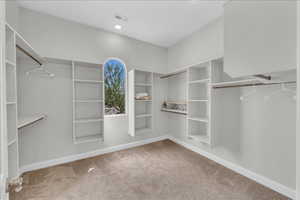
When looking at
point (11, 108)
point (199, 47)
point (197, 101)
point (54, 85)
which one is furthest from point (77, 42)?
point (197, 101)

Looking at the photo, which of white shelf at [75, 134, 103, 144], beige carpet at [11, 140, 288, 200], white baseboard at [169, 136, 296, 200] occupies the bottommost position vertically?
beige carpet at [11, 140, 288, 200]

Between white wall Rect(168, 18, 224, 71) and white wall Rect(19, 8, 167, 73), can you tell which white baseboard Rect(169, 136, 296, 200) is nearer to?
white wall Rect(168, 18, 224, 71)

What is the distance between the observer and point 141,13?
2.40m

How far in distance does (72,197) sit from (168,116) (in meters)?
2.97

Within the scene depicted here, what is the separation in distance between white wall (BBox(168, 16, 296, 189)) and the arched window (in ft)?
6.96

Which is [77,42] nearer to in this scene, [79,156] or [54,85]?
[54,85]

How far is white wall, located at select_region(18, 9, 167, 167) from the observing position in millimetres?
2271

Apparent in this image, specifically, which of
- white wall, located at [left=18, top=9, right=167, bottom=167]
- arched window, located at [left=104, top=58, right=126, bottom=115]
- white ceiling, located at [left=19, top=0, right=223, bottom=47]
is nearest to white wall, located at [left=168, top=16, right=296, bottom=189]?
white ceiling, located at [left=19, top=0, right=223, bottom=47]

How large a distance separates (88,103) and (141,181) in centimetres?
196

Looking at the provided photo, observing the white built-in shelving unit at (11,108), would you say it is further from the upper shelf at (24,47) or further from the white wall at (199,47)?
the white wall at (199,47)

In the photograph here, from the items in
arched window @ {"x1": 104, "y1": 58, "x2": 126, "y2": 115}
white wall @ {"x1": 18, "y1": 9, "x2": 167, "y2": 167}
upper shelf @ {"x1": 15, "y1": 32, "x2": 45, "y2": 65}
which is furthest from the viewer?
arched window @ {"x1": 104, "y1": 58, "x2": 126, "y2": 115}

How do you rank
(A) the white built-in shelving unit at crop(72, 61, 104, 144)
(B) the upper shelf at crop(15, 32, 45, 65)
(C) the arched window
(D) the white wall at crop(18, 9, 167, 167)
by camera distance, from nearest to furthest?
(B) the upper shelf at crop(15, 32, 45, 65)
(D) the white wall at crop(18, 9, 167, 167)
(A) the white built-in shelving unit at crop(72, 61, 104, 144)
(C) the arched window

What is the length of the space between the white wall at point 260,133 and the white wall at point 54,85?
7.74ft

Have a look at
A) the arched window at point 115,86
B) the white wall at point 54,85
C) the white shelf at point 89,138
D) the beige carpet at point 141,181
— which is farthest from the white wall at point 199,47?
the white shelf at point 89,138
